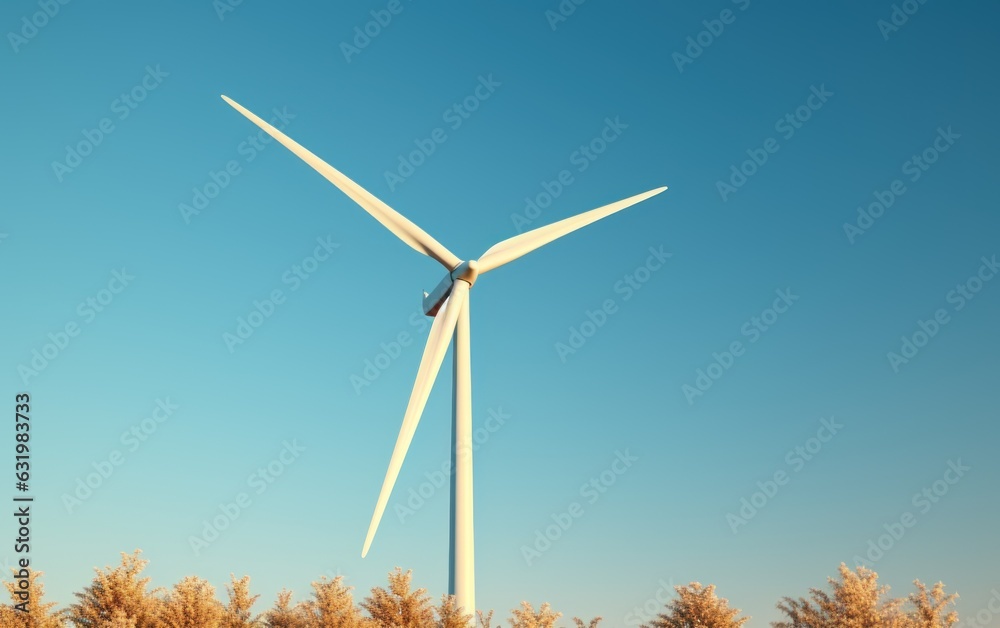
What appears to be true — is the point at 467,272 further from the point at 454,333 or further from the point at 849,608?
the point at 849,608

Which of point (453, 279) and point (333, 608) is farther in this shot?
point (453, 279)

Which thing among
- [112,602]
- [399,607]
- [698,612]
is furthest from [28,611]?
[698,612]

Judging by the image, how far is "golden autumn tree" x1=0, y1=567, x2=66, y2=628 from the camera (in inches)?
A: 1563

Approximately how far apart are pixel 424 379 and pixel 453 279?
6447 millimetres

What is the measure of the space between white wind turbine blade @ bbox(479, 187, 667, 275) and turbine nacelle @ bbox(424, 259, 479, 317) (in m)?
0.82

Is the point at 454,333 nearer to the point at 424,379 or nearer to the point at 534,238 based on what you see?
the point at 424,379

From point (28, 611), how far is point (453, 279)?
26838mm

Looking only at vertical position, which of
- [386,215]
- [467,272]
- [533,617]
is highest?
[386,215]

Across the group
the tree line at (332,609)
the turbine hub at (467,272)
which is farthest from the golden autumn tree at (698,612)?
the turbine hub at (467,272)

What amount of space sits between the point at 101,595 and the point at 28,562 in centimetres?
520

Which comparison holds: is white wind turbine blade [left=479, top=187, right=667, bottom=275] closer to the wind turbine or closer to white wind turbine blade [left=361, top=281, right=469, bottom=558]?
the wind turbine

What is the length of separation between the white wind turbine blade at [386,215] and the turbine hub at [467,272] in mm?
941

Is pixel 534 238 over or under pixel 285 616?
over

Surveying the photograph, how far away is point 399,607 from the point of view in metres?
37.8
